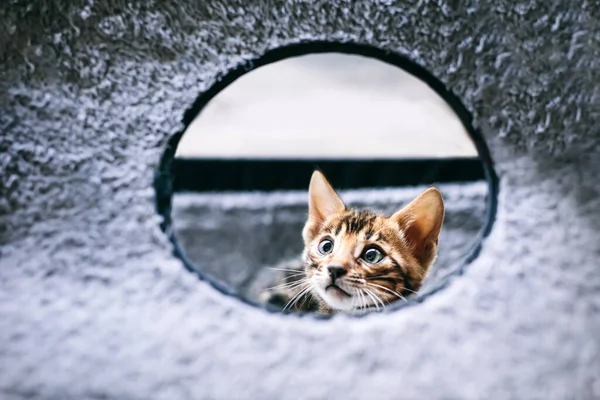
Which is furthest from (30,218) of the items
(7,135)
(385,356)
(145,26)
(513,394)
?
(513,394)

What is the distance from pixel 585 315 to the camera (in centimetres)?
46

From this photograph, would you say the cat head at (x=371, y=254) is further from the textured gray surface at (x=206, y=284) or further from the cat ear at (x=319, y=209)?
the textured gray surface at (x=206, y=284)

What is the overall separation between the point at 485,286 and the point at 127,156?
0.34 meters

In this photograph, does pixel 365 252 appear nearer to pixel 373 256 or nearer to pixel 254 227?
pixel 373 256

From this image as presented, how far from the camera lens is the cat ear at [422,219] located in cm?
75

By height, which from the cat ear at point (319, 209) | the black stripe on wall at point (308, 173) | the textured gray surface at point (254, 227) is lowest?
the cat ear at point (319, 209)

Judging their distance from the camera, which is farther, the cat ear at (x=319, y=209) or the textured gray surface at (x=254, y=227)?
the textured gray surface at (x=254, y=227)

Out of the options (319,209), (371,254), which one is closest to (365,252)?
(371,254)

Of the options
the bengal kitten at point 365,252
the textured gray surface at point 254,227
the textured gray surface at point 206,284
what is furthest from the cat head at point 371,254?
the textured gray surface at point 254,227

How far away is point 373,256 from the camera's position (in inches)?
30.7

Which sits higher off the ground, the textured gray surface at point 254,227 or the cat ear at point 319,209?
the textured gray surface at point 254,227

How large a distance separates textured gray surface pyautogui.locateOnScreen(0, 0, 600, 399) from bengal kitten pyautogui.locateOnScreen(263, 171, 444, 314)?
24 cm

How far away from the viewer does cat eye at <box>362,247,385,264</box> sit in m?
0.78

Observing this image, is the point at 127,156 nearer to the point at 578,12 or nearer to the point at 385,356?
the point at 385,356
